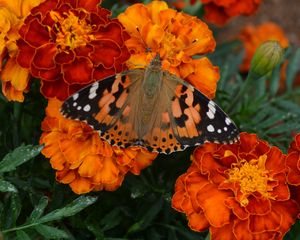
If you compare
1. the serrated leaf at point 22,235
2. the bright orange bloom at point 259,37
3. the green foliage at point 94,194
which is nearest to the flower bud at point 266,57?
the green foliage at point 94,194

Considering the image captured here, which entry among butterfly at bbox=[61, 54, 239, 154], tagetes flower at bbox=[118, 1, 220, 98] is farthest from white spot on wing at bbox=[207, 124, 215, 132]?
tagetes flower at bbox=[118, 1, 220, 98]

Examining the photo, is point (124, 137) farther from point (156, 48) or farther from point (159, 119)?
point (156, 48)

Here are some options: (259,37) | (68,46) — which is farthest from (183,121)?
(259,37)

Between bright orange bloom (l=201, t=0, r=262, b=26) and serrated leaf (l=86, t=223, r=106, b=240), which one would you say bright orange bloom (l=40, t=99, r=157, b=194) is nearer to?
serrated leaf (l=86, t=223, r=106, b=240)

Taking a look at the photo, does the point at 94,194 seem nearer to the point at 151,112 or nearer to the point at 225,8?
the point at 151,112

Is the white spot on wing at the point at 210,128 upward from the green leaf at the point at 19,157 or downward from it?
upward

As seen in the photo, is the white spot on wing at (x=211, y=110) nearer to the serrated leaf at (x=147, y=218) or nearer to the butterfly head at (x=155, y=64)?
the butterfly head at (x=155, y=64)
